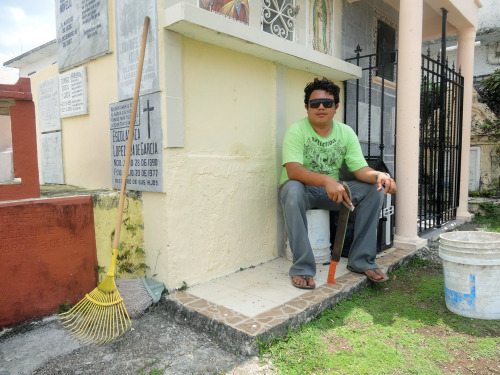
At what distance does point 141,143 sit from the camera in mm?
3047

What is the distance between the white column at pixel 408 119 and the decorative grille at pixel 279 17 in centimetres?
128

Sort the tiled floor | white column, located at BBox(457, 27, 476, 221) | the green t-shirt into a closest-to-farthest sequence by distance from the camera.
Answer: the tiled floor
the green t-shirt
white column, located at BBox(457, 27, 476, 221)

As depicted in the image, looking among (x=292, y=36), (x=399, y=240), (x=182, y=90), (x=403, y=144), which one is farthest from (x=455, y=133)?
(x=182, y=90)

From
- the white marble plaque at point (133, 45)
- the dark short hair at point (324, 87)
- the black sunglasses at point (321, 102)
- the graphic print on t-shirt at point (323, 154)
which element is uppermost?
the white marble plaque at point (133, 45)

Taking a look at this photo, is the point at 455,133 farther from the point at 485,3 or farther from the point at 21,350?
the point at 485,3

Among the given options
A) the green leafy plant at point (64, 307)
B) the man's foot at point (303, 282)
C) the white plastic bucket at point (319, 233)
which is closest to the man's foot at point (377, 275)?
the white plastic bucket at point (319, 233)

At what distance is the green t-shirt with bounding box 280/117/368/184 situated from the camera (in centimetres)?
333

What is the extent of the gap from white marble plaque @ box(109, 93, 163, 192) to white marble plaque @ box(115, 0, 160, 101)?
12 cm

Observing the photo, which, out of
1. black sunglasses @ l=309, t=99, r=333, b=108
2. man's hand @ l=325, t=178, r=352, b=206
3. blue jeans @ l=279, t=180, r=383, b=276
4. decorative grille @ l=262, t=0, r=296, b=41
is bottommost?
blue jeans @ l=279, t=180, r=383, b=276

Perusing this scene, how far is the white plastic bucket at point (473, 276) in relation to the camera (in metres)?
2.55

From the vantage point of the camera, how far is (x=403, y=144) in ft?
13.6

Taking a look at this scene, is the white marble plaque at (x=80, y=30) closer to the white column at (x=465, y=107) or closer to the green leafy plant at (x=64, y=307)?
the green leafy plant at (x=64, y=307)

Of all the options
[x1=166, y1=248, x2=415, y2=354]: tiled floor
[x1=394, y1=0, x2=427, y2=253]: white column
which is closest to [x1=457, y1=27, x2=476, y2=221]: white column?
[x1=394, y1=0, x2=427, y2=253]: white column

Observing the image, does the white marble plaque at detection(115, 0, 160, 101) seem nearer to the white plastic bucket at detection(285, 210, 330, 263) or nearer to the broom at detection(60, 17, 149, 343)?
the broom at detection(60, 17, 149, 343)
